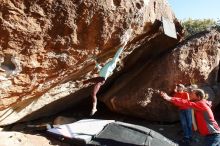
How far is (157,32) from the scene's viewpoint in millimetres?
9227

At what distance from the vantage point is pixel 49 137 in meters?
7.58

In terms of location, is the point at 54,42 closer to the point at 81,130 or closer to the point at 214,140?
the point at 81,130

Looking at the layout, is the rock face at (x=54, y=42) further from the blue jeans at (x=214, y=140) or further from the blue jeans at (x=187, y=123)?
the blue jeans at (x=214, y=140)

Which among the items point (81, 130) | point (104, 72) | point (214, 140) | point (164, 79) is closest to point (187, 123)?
point (164, 79)

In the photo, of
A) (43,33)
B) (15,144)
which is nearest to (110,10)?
(43,33)

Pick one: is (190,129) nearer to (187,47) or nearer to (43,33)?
(187,47)

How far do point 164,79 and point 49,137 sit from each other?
12.0ft

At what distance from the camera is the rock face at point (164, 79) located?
9352 mm

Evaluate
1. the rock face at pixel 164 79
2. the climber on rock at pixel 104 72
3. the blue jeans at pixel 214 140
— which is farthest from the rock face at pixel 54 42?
the blue jeans at pixel 214 140

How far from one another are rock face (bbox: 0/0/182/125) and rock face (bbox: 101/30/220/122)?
1299 millimetres

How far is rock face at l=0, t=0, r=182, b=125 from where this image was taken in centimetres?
587

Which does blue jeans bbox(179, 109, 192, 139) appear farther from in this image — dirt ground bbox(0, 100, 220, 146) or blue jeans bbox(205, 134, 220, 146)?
blue jeans bbox(205, 134, 220, 146)

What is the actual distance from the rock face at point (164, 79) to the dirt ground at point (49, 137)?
0.29 meters

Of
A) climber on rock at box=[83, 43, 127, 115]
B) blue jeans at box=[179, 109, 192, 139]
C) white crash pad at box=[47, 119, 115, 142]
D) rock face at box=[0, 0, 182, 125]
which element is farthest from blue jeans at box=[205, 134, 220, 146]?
rock face at box=[0, 0, 182, 125]
